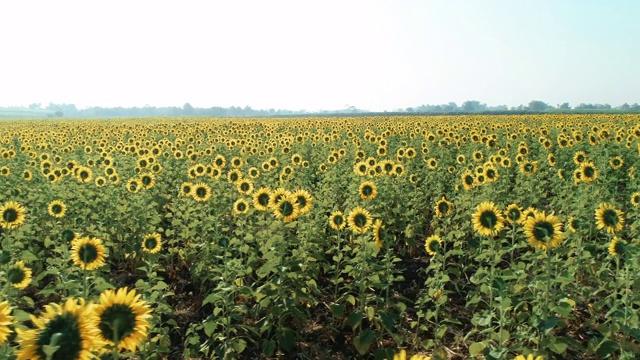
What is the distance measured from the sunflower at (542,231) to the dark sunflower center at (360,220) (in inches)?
58.1

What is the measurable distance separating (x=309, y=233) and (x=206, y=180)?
383 cm

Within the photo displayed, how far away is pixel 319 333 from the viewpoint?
492cm

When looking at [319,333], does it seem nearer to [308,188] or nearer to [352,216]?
[352,216]

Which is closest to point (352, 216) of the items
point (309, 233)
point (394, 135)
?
point (309, 233)

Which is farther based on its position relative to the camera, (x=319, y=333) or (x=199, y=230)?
(x=199, y=230)

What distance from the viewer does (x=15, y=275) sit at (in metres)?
3.74

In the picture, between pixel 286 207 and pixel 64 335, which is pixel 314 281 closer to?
pixel 286 207

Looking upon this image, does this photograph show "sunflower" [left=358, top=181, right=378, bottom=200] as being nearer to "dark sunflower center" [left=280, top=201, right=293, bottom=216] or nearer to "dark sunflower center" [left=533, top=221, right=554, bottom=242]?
"dark sunflower center" [left=280, top=201, right=293, bottom=216]

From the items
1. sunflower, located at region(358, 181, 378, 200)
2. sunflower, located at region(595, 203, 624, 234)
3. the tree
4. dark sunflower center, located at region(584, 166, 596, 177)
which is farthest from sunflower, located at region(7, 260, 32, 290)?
the tree

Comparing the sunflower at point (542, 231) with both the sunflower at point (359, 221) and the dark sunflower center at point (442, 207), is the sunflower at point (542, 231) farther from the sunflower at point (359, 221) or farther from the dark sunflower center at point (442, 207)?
the sunflower at point (359, 221)

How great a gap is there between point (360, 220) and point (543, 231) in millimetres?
1642

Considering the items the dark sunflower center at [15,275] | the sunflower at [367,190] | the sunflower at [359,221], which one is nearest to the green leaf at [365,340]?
the sunflower at [359,221]

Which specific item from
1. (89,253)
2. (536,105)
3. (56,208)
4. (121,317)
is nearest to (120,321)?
(121,317)

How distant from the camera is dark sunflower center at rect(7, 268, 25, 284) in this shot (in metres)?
3.69
